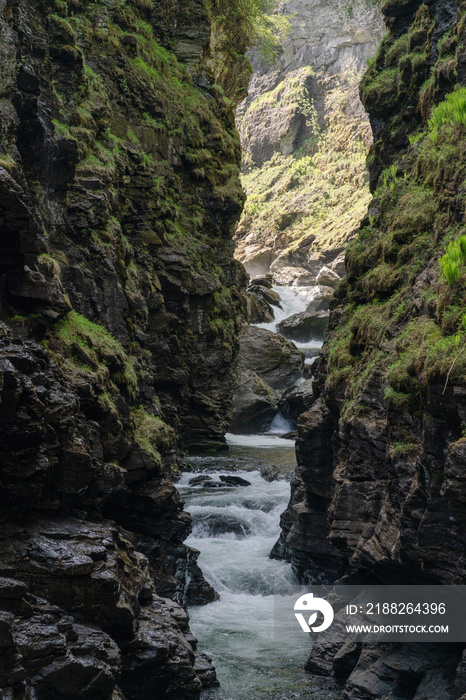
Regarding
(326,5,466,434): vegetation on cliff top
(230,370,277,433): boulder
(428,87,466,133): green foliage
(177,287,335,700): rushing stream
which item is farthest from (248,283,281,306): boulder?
(428,87,466,133): green foliage

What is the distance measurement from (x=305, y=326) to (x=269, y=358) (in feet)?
25.0

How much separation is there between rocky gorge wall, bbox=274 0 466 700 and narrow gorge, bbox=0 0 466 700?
0.05m

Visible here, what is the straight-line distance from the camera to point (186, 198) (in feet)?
83.4

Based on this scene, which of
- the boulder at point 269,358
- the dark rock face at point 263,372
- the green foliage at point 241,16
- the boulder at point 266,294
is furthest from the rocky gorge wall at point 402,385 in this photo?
the boulder at point 266,294

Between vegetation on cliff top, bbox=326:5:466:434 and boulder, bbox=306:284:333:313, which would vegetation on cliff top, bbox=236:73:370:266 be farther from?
vegetation on cliff top, bbox=326:5:466:434

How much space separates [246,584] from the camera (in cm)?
1599

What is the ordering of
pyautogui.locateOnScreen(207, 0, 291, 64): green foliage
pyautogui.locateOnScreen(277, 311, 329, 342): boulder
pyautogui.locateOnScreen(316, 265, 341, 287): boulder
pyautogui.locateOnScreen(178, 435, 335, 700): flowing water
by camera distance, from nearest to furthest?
pyautogui.locateOnScreen(178, 435, 335, 700): flowing water < pyautogui.locateOnScreen(207, 0, 291, 64): green foliage < pyautogui.locateOnScreen(277, 311, 329, 342): boulder < pyautogui.locateOnScreen(316, 265, 341, 287): boulder

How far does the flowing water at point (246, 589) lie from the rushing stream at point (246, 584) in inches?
0.7

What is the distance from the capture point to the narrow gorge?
765 cm

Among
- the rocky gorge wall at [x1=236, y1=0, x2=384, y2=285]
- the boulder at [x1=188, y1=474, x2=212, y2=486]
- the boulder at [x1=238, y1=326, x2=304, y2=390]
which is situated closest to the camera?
the boulder at [x1=188, y1=474, x2=212, y2=486]

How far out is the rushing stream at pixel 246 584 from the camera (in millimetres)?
11047

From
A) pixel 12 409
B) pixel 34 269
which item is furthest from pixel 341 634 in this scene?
pixel 34 269

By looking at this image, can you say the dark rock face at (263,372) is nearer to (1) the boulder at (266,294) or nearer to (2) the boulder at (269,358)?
(2) the boulder at (269,358)

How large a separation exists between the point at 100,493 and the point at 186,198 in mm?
17753
